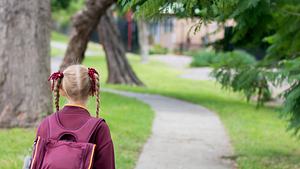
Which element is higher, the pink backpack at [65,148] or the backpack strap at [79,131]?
the backpack strap at [79,131]

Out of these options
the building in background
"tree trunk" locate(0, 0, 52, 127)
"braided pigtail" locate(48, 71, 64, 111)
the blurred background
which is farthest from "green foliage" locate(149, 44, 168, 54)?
"braided pigtail" locate(48, 71, 64, 111)

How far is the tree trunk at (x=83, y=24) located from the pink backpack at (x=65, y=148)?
40.5 feet

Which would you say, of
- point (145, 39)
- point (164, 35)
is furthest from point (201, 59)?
point (164, 35)

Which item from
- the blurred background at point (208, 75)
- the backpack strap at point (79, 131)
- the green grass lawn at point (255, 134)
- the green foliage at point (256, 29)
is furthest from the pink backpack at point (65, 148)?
the green grass lawn at point (255, 134)

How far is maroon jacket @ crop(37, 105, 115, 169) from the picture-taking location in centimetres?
391

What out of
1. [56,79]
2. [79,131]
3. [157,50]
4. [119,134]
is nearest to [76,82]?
[56,79]

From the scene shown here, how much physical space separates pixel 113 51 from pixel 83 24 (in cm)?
537

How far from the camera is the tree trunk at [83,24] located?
16.4 meters

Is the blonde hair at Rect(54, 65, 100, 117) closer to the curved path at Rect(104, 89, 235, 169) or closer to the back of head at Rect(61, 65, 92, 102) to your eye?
the back of head at Rect(61, 65, 92, 102)

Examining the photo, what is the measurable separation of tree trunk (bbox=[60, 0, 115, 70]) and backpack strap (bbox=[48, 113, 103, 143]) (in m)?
12.3

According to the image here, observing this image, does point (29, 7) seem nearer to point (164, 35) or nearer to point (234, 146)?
point (234, 146)

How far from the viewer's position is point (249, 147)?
32.9 ft

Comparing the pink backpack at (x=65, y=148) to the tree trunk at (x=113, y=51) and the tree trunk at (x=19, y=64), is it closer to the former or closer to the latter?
the tree trunk at (x=19, y=64)

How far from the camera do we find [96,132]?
389cm
